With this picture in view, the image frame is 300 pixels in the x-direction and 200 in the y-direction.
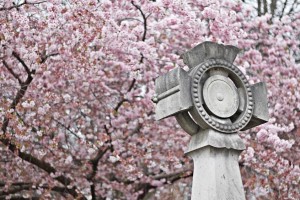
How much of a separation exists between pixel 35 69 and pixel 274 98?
4206 mm

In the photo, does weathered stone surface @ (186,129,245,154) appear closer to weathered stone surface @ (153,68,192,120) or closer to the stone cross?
the stone cross

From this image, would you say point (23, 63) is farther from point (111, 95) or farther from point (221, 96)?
point (221, 96)

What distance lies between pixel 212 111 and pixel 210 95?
0.14m

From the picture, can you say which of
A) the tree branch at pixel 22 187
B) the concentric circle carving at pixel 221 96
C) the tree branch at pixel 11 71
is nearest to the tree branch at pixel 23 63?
the tree branch at pixel 11 71

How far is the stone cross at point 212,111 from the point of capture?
168 inches

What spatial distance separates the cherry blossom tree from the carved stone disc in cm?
340

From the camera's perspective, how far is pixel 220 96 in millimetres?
4410

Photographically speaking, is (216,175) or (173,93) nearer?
(216,175)

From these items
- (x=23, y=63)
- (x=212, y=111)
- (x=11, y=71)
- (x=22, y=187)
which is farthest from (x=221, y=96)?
(x=22, y=187)

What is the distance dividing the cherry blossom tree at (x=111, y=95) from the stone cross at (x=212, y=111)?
10.6 feet

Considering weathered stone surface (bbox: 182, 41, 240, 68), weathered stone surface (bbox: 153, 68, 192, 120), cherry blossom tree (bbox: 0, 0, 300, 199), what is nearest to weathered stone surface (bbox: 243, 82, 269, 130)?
weathered stone surface (bbox: 182, 41, 240, 68)

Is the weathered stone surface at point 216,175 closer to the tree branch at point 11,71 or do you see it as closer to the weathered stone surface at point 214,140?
the weathered stone surface at point 214,140

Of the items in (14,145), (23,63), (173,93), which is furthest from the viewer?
(14,145)

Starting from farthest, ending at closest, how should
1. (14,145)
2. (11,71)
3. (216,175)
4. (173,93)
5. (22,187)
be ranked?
1. (22,187)
2. (11,71)
3. (14,145)
4. (173,93)
5. (216,175)
